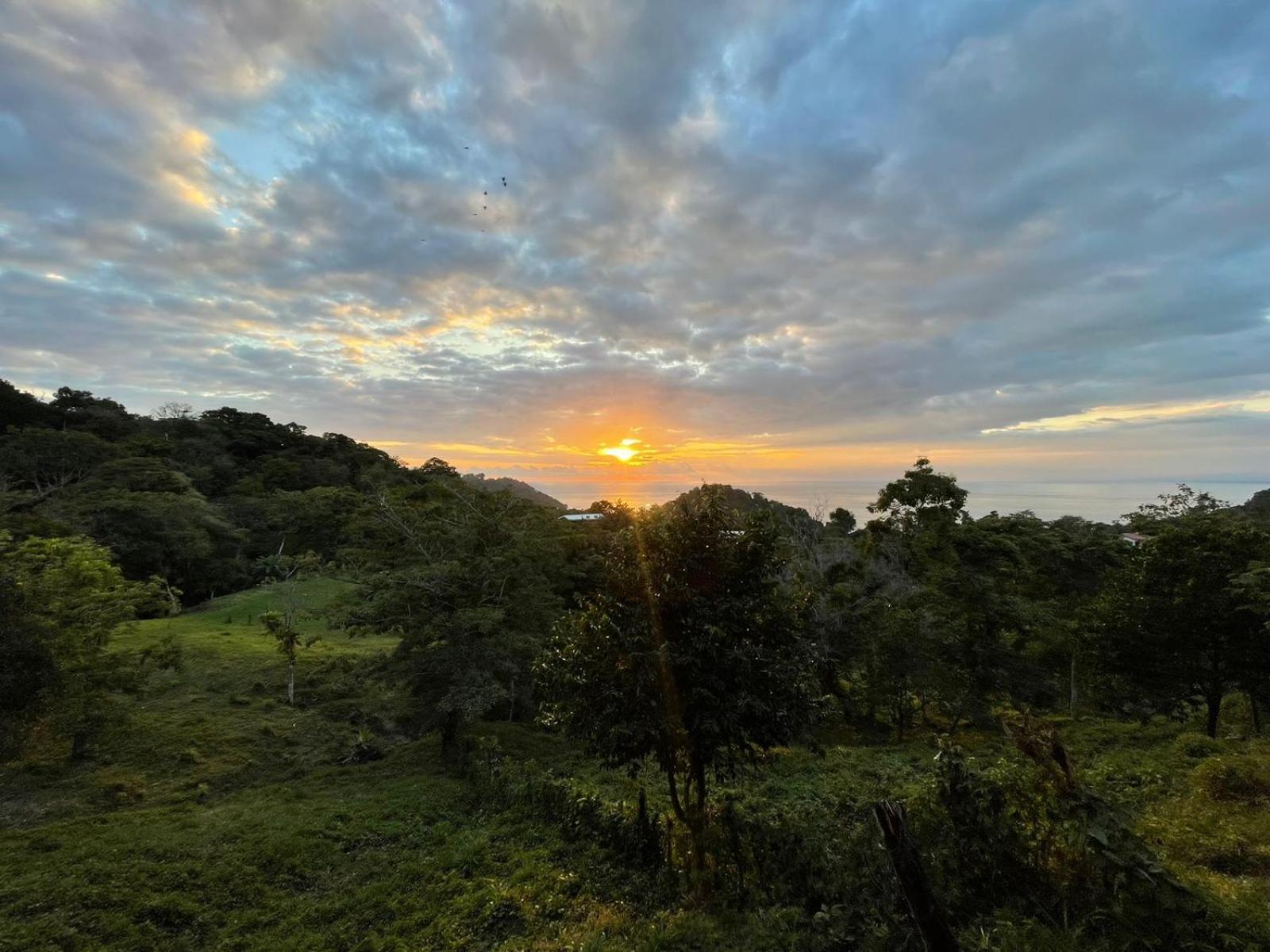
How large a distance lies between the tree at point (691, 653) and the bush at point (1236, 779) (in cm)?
822

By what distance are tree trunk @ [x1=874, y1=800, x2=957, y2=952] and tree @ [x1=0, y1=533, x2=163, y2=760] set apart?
17754mm

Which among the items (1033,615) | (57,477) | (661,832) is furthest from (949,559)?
(57,477)

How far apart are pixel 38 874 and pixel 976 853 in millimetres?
14342

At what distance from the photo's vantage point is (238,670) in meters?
24.0

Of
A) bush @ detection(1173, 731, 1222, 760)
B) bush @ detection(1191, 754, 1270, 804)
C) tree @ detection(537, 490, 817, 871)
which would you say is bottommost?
bush @ detection(1173, 731, 1222, 760)

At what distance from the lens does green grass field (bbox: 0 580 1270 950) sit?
7359 mm

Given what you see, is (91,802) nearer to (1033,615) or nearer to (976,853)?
(976,853)

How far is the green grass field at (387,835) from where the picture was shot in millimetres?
7359

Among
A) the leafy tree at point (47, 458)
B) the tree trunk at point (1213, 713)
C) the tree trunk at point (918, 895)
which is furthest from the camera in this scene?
the leafy tree at point (47, 458)

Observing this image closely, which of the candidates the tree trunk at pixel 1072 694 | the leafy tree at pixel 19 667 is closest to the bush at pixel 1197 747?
the tree trunk at pixel 1072 694

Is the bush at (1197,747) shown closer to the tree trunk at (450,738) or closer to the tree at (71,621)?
the tree trunk at (450,738)

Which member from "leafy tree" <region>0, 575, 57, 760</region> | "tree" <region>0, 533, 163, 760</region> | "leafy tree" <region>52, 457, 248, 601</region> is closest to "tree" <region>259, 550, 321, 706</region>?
"tree" <region>0, 533, 163, 760</region>

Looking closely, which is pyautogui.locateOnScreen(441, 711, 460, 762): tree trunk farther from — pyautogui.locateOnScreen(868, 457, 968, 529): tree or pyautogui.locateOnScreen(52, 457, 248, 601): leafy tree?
pyautogui.locateOnScreen(52, 457, 248, 601): leafy tree

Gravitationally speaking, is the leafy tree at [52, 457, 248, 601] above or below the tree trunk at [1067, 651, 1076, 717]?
above
